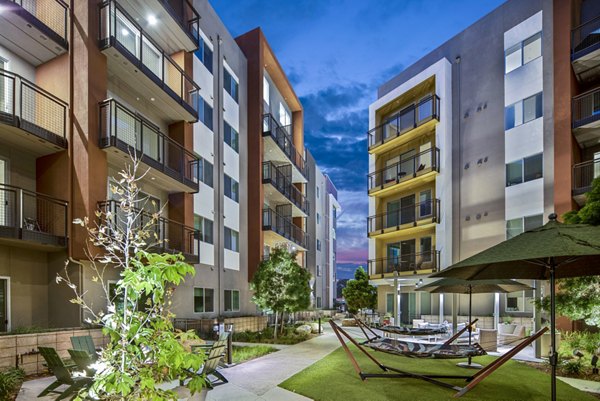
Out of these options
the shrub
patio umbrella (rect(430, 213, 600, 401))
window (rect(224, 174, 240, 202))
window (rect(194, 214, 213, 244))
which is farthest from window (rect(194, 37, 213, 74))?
patio umbrella (rect(430, 213, 600, 401))

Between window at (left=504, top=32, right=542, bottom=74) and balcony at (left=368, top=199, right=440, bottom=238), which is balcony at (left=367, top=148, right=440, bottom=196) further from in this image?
window at (left=504, top=32, right=542, bottom=74)

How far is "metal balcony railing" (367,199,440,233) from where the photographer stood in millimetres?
23156

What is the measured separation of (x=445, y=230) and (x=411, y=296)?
5.46m

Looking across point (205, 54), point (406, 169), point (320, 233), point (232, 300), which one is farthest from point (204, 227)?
point (320, 233)

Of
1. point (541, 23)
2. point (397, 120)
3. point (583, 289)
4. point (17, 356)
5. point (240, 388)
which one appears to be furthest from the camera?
point (397, 120)

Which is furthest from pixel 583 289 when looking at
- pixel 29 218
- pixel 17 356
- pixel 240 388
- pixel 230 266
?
pixel 230 266

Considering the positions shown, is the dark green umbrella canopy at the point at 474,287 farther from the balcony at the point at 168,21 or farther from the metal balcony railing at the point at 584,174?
the balcony at the point at 168,21

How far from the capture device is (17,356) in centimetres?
886

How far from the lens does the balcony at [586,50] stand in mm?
16062

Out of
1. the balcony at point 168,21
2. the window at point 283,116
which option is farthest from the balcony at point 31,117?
the window at point 283,116

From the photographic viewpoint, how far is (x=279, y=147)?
27016 millimetres

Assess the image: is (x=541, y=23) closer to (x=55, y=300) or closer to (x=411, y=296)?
(x=411, y=296)

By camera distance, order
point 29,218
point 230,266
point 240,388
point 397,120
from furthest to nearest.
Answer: point 397,120
point 230,266
point 29,218
point 240,388

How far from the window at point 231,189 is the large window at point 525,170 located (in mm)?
14290
